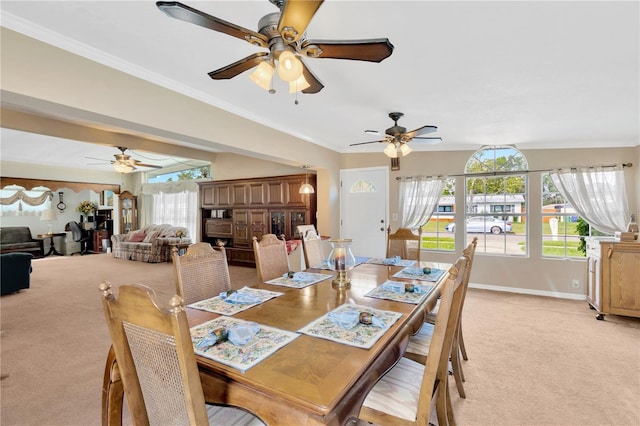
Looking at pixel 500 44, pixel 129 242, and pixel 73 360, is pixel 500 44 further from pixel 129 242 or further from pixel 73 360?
pixel 129 242

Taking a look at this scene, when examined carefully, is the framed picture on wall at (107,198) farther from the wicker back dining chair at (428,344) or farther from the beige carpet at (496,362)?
the wicker back dining chair at (428,344)

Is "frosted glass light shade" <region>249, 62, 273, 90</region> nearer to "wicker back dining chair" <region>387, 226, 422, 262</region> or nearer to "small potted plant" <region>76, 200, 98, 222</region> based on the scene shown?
"wicker back dining chair" <region>387, 226, 422, 262</region>

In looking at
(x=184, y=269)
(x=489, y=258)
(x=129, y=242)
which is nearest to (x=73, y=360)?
(x=184, y=269)

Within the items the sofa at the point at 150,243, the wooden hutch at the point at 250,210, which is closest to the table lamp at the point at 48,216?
the sofa at the point at 150,243

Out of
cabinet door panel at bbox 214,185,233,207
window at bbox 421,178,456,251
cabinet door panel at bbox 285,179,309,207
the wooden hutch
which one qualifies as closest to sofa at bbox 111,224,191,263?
the wooden hutch

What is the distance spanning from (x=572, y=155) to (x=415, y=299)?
14.4 ft

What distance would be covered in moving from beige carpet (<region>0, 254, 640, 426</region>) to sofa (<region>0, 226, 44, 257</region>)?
16.6 feet

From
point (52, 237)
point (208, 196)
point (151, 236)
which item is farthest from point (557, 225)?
point (52, 237)

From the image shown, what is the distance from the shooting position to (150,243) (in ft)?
26.0

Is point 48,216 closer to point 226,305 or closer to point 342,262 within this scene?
point 226,305

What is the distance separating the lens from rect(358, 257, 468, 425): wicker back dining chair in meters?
1.24

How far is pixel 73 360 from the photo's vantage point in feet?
8.99

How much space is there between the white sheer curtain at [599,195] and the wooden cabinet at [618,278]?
0.84 m

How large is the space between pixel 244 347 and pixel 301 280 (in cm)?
111
